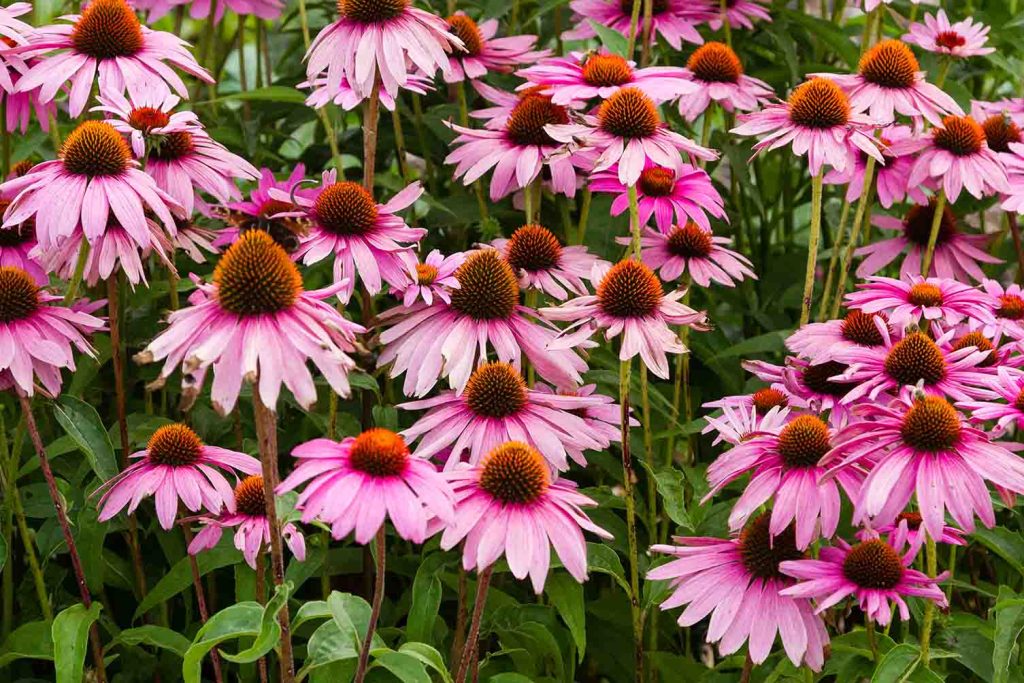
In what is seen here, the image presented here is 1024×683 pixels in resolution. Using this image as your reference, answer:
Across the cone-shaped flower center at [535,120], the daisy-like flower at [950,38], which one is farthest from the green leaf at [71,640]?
the daisy-like flower at [950,38]

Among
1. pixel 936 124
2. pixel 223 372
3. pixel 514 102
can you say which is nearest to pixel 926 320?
pixel 936 124

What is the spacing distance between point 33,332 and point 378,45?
0.59 m

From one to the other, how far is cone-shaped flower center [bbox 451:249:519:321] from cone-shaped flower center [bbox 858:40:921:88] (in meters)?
0.85

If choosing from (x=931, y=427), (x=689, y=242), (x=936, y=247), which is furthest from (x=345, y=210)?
(x=936, y=247)

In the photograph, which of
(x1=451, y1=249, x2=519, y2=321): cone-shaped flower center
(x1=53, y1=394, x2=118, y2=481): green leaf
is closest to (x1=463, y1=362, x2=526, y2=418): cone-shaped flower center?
(x1=451, y1=249, x2=519, y2=321): cone-shaped flower center

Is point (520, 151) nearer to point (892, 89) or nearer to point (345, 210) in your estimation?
point (345, 210)

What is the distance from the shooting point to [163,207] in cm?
154

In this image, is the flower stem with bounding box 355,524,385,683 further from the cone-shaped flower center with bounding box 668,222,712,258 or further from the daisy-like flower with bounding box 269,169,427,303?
the cone-shaped flower center with bounding box 668,222,712,258

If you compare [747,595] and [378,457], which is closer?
[378,457]

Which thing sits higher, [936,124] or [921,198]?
[936,124]

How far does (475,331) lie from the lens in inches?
62.4

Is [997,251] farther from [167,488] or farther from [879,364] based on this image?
[167,488]

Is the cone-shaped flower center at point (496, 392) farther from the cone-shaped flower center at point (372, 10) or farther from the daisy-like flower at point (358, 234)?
the cone-shaped flower center at point (372, 10)

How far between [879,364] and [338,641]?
76 centimetres
